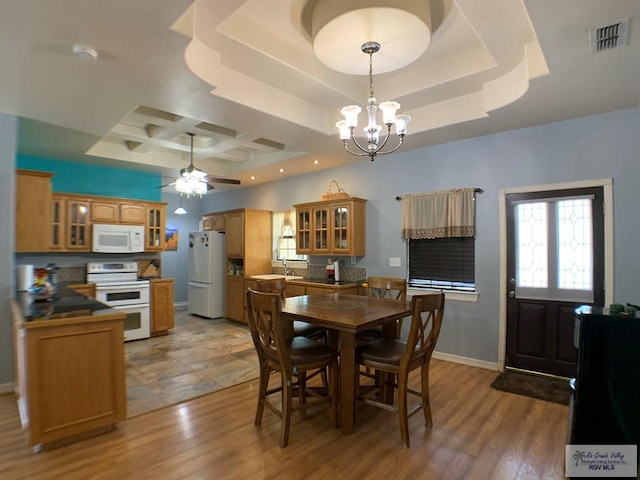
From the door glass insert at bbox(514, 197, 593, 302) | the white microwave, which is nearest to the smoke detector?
the white microwave

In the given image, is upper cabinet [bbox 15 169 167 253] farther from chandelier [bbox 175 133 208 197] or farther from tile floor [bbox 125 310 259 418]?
tile floor [bbox 125 310 259 418]

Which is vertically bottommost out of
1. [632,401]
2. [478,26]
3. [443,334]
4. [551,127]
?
[443,334]

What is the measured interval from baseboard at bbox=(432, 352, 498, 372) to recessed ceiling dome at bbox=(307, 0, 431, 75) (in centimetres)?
331

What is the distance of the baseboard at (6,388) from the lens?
3.27 metres

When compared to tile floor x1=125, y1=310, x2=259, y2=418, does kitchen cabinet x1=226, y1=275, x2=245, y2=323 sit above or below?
above

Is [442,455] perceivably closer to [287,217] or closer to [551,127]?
[551,127]

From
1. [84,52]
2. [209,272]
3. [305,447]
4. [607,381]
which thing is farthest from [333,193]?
[607,381]

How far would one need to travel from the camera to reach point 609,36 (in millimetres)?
2143

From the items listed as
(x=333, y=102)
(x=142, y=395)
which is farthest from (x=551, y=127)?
(x=142, y=395)

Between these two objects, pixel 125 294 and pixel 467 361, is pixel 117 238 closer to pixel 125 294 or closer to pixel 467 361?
pixel 125 294

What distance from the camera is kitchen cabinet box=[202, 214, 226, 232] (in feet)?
21.9

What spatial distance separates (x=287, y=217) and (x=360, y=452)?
15.4ft

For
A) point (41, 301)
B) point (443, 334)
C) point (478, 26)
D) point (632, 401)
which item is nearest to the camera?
point (632, 401)

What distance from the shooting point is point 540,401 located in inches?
121
